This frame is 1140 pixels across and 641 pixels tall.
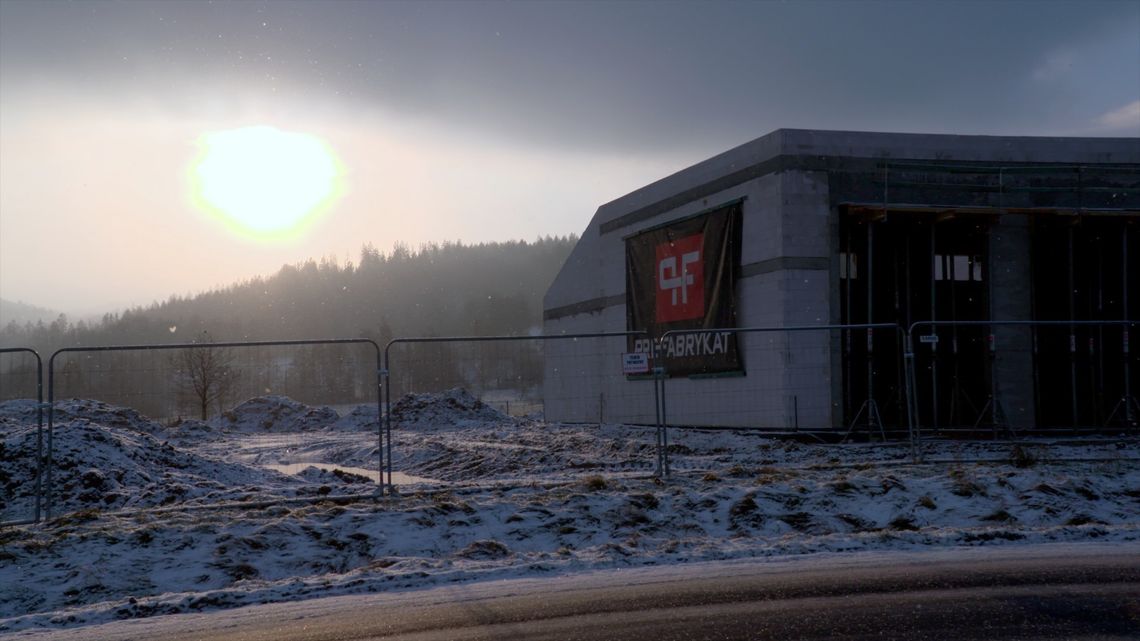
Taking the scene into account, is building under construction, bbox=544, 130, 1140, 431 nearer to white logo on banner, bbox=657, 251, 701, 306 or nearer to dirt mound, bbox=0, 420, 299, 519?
white logo on banner, bbox=657, 251, 701, 306

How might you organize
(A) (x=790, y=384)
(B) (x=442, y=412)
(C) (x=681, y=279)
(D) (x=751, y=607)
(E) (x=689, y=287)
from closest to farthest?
(D) (x=751, y=607) → (A) (x=790, y=384) → (E) (x=689, y=287) → (C) (x=681, y=279) → (B) (x=442, y=412)

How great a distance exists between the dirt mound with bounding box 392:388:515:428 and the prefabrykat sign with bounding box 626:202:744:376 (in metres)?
9.46

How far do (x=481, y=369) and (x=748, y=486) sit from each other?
624 centimetres

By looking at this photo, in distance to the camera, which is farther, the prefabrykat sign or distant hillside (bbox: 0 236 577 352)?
distant hillside (bbox: 0 236 577 352)

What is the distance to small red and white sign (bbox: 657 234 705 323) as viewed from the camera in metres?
24.5

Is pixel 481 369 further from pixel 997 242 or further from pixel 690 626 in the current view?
pixel 997 242

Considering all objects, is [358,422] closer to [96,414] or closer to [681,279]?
[96,414]

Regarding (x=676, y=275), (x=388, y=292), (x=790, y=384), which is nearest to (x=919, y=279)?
(x=790, y=384)

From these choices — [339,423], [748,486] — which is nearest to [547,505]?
[748,486]

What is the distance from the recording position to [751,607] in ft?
20.7

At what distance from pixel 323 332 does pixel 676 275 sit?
136756 millimetres

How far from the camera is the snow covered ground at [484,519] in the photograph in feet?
25.8

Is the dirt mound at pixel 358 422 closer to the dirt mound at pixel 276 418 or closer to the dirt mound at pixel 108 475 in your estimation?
the dirt mound at pixel 276 418

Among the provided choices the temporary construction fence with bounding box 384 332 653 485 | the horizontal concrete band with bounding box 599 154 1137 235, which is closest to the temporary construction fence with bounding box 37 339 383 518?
the temporary construction fence with bounding box 384 332 653 485
